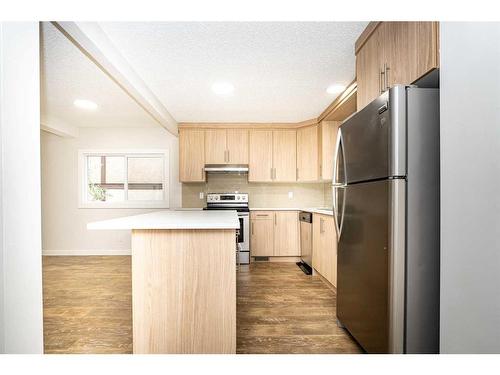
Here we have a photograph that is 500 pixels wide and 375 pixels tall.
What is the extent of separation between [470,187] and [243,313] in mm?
1985

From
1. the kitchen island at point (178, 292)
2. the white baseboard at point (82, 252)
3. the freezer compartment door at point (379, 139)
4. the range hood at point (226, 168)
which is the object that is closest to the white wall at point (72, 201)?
the white baseboard at point (82, 252)

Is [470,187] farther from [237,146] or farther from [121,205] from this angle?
[121,205]

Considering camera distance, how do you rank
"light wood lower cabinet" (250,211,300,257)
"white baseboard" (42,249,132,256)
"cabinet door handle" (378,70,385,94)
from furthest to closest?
"white baseboard" (42,249,132,256) < "light wood lower cabinet" (250,211,300,257) < "cabinet door handle" (378,70,385,94)

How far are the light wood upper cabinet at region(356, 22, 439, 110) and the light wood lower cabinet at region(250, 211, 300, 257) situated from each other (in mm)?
2483

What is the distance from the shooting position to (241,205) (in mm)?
4621

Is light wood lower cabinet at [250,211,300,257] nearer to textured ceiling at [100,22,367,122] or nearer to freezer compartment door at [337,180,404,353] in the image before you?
textured ceiling at [100,22,367,122]

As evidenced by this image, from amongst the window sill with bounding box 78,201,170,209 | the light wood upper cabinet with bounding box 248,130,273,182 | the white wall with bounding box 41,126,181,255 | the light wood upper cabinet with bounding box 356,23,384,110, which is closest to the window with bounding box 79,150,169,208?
the window sill with bounding box 78,201,170,209

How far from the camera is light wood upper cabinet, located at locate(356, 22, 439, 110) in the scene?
133cm

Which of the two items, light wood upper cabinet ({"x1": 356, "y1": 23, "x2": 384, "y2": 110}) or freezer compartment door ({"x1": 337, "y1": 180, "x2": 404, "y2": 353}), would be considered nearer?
freezer compartment door ({"x1": 337, "y1": 180, "x2": 404, "y2": 353})

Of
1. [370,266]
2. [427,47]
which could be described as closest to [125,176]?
[370,266]

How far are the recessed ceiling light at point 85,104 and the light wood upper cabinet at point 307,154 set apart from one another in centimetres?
301

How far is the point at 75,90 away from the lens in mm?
3125

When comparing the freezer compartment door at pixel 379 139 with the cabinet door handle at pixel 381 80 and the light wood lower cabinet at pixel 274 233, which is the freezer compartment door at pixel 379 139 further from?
the light wood lower cabinet at pixel 274 233
